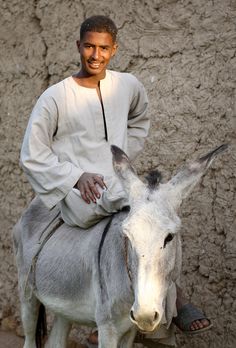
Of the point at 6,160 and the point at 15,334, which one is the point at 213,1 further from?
the point at 15,334

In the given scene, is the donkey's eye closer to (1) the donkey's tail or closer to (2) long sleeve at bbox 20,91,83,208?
(2) long sleeve at bbox 20,91,83,208

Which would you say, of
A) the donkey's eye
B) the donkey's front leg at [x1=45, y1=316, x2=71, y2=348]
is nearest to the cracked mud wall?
the donkey's front leg at [x1=45, y1=316, x2=71, y2=348]

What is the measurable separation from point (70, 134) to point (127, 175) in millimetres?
728

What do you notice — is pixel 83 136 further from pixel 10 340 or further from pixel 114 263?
pixel 10 340

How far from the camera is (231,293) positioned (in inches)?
220

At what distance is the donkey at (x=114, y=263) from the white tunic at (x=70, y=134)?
1.03 ft

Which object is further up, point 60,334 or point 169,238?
point 169,238

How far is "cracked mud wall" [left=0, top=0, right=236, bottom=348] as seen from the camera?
219 inches

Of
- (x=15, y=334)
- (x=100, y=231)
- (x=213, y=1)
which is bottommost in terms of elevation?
(x=15, y=334)

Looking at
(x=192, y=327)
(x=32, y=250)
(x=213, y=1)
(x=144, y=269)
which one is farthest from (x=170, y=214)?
(x=213, y=1)

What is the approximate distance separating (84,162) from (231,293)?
1.62m

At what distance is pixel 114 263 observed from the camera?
4148 millimetres

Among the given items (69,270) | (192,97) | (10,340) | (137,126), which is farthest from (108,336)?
(10,340)

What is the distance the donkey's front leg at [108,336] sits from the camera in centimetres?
418
